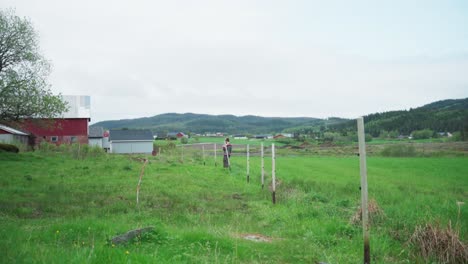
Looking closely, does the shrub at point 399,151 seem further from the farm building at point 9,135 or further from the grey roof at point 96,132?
the farm building at point 9,135

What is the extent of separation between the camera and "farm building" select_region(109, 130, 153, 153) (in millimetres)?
62500

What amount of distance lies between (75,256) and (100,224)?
276cm

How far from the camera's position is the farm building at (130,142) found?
205 ft

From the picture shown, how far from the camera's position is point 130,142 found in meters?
63.1

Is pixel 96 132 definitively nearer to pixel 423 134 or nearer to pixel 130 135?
pixel 130 135

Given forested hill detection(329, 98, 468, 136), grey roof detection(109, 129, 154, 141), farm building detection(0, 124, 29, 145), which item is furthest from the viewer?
forested hill detection(329, 98, 468, 136)

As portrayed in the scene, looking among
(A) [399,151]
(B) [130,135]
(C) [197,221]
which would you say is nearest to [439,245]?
(C) [197,221]

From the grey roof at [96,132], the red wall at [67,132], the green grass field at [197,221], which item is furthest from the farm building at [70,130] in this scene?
the green grass field at [197,221]

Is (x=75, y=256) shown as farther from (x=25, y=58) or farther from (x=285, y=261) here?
(x=25, y=58)

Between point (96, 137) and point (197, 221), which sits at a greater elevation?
point (96, 137)

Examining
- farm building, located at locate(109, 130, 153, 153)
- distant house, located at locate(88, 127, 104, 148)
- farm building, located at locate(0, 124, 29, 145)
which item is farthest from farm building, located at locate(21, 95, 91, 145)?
farm building, located at locate(109, 130, 153, 153)

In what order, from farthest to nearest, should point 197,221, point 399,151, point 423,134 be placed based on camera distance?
point 423,134
point 399,151
point 197,221

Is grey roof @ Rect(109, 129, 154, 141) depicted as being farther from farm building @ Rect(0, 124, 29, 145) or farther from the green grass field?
the green grass field

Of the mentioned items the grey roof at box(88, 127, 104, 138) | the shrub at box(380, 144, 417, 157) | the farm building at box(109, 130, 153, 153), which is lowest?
the shrub at box(380, 144, 417, 157)
